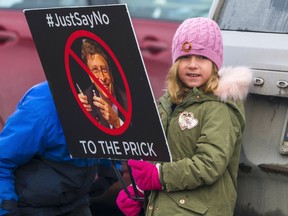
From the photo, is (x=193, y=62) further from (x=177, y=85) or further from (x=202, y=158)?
(x=202, y=158)

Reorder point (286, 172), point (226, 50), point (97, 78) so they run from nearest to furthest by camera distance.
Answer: point (97, 78) → point (286, 172) → point (226, 50)

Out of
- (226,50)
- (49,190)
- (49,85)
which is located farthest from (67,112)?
(226,50)

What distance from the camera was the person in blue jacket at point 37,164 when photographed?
4.16 m

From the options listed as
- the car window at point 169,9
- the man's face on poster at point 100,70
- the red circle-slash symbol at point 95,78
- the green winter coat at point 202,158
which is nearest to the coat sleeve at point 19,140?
the red circle-slash symbol at point 95,78

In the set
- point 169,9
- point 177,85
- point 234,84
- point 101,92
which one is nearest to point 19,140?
point 101,92

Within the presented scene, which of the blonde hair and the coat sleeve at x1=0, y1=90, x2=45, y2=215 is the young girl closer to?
the blonde hair

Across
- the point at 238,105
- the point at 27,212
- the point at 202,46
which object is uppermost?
the point at 202,46

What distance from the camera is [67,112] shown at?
3934mm

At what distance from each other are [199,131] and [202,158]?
0.13m

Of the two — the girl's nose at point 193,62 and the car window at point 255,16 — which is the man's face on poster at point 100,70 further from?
the car window at point 255,16

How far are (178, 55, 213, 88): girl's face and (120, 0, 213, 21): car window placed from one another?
2414 mm

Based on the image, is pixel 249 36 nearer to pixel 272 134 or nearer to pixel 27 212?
pixel 272 134

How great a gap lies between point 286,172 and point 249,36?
0.69 metres

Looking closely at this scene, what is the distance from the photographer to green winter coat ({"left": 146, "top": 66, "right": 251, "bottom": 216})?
3771 millimetres
